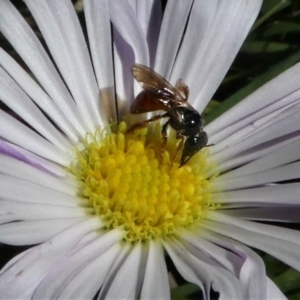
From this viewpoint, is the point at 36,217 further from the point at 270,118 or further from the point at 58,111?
the point at 270,118

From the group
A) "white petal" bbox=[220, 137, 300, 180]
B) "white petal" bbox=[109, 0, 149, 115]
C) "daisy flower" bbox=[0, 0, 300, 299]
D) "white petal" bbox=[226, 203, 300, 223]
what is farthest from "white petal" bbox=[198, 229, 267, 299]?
"white petal" bbox=[109, 0, 149, 115]

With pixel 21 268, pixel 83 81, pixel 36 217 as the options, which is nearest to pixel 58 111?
pixel 83 81

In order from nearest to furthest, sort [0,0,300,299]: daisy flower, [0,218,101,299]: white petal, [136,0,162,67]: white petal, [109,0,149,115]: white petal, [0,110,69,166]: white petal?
1. [0,218,101,299]: white petal
2. [0,0,300,299]: daisy flower
3. [0,110,69,166]: white petal
4. [109,0,149,115]: white petal
5. [136,0,162,67]: white petal

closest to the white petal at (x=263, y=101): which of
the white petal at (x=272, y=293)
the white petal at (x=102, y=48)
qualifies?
the white petal at (x=102, y=48)

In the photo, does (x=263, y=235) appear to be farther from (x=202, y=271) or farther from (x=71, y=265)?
(x=71, y=265)

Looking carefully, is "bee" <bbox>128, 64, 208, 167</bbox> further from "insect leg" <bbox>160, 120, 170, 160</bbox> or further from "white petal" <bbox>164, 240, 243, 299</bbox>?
"white petal" <bbox>164, 240, 243, 299</bbox>

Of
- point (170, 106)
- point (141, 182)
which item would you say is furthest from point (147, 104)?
point (141, 182)
